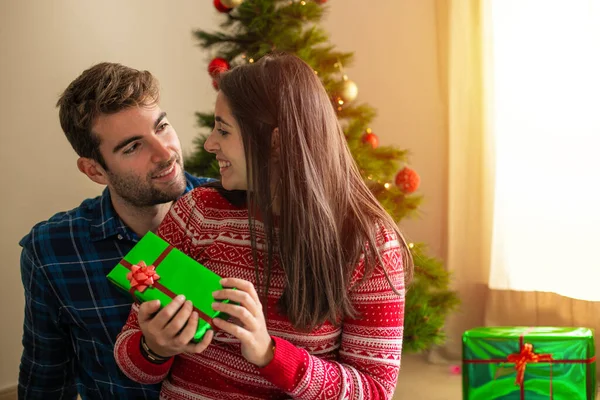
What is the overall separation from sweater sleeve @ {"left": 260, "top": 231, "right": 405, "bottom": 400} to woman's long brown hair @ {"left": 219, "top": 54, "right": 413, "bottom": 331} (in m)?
0.03

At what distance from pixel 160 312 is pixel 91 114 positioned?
0.74 m

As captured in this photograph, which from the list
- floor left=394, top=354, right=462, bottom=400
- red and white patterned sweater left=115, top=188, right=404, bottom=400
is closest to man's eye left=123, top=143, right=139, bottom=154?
red and white patterned sweater left=115, top=188, right=404, bottom=400

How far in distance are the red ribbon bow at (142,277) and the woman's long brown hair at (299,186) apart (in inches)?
8.0

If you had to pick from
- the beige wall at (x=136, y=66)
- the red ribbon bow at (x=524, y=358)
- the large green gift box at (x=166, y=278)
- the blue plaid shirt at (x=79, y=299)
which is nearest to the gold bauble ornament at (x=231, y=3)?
the beige wall at (x=136, y=66)

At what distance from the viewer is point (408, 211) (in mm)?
2508

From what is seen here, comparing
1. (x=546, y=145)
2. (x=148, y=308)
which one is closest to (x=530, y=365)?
(x=148, y=308)

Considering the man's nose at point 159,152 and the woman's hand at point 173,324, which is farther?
the man's nose at point 159,152

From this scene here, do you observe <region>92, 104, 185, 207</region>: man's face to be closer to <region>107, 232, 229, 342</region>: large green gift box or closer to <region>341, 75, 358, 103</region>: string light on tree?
<region>107, 232, 229, 342</region>: large green gift box

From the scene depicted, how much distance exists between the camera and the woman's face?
1266 mm

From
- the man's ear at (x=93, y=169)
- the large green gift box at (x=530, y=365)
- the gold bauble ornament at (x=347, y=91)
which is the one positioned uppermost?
the gold bauble ornament at (x=347, y=91)

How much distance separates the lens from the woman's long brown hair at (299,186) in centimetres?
124

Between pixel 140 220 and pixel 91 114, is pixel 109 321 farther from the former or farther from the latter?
pixel 91 114

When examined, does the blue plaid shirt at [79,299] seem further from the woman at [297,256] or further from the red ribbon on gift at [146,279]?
the red ribbon on gift at [146,279]

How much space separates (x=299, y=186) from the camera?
1.25 metres
